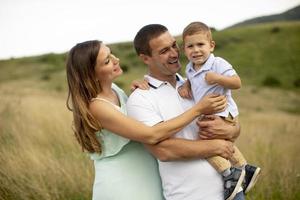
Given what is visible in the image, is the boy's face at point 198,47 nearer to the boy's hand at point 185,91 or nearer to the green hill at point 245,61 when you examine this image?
the boy's hand at point 185,91

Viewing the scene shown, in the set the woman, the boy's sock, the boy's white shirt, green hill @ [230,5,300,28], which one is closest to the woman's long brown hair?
the woman

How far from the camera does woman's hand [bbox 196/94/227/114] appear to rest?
300 cm

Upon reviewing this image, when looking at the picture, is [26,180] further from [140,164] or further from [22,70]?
[22,70]

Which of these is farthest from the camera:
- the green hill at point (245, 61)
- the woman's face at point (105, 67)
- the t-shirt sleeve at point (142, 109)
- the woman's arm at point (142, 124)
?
the green hill at point (245, 61)

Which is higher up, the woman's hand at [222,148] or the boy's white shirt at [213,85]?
the boy's white shirt at [213,85]

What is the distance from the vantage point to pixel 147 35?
11.1ft

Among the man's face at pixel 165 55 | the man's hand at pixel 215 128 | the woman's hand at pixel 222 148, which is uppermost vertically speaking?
the man's face at pixel 165 55

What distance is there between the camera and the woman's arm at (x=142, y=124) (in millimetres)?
2928

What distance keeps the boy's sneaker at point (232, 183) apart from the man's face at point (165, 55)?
2.77 feet

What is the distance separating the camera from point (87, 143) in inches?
124

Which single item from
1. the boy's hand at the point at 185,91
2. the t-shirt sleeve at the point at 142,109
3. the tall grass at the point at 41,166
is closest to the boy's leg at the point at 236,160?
the boy's hand at the point at 185,91

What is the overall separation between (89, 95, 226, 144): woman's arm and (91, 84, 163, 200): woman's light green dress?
128 mm

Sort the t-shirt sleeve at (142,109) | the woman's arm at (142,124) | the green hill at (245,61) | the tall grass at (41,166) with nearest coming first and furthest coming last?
the woman's arm at (142,124) → the t-shirt sleeve at (142,109) → the tall grass at (41,166) → the green hill at (245,61)

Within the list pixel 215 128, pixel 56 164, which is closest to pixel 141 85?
pixel 215 128
